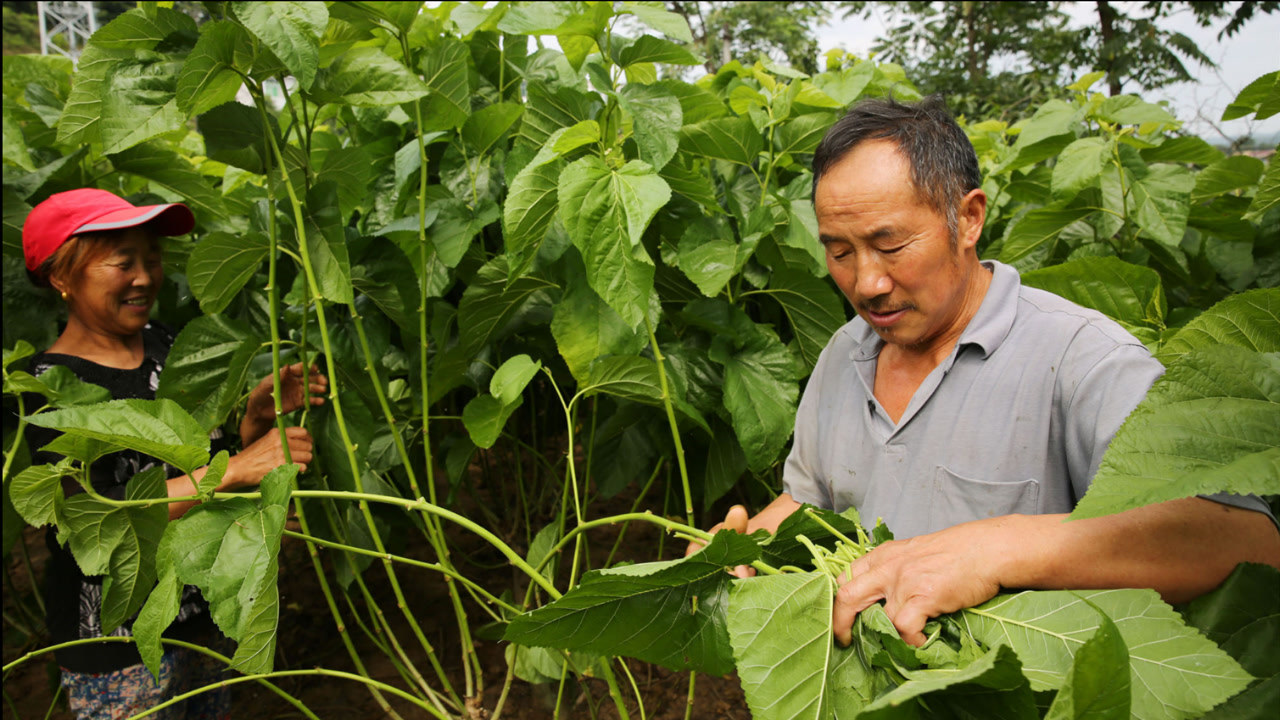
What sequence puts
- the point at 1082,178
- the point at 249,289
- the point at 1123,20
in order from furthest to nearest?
the point at 1123,20
the point at 249,289
the point at 1082,178

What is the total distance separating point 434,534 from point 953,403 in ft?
3.57

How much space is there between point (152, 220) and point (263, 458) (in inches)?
31.2

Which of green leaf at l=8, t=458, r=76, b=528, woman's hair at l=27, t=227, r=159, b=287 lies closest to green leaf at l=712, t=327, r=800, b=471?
green leaf at l=8, t=458, r=76, b=528

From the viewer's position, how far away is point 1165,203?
1.90 m

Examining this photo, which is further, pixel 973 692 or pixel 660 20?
pixel 660 20

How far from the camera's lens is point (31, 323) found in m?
2.26

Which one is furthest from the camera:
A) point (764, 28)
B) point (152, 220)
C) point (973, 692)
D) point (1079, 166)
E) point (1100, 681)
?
point (764, 28)

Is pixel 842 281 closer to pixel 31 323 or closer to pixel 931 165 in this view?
pixel 931 165

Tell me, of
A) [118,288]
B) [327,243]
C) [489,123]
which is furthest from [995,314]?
[118,288]

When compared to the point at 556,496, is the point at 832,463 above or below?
above

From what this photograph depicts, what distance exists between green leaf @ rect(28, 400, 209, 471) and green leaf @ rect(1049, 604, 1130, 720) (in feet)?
3.55

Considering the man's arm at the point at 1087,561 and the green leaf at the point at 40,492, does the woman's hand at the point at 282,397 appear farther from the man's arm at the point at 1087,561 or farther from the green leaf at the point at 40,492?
the man's arm at the point at 1087,561

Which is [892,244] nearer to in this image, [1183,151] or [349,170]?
[349,170]

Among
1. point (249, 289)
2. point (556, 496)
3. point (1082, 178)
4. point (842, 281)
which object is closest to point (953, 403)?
point (842, 281)
